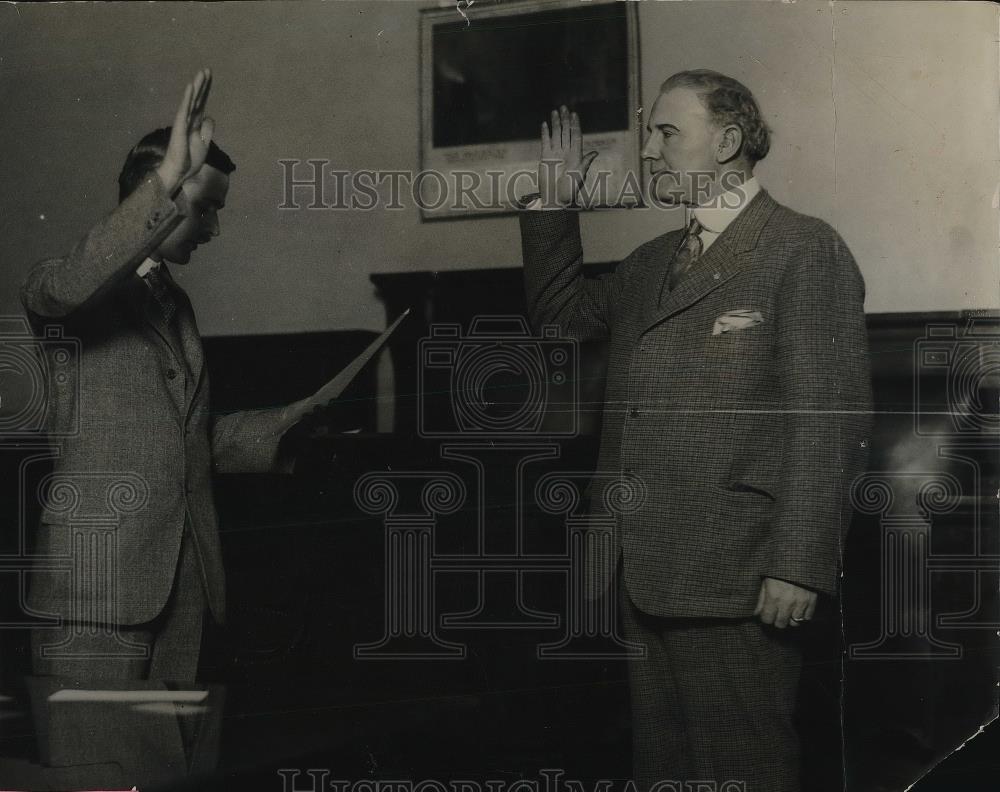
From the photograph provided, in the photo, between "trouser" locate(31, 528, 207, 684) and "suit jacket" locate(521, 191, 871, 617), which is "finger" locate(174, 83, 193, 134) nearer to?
"trouser" locate(31, 528, 207, 684)

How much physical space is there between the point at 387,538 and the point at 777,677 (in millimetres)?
1099

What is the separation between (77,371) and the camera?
10.1 feet

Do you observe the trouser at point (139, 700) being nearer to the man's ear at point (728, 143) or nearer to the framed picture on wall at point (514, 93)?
the framed picture on wall at point (514, 93)

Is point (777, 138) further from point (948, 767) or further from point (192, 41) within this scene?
point (948, 767)

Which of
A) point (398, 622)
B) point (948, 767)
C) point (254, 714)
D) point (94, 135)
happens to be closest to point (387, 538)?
point (398, 622)

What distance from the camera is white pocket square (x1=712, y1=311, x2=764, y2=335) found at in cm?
291

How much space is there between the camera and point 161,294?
305 centimetres

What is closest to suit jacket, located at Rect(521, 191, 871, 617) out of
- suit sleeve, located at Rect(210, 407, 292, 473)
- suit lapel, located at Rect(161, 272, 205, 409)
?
suit sleeve, located at Rect(210, 407, 292, 473)

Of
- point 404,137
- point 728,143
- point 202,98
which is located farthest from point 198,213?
point 728,143

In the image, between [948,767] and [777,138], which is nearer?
[777,138]

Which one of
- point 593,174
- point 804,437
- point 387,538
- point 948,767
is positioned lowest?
point 948,767

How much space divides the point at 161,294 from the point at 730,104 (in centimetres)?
162

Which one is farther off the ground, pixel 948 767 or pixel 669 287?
pixel 669 287

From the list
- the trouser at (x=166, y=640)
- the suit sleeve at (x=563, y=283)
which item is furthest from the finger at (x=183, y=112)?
the trouser at (x=166, y=640)
